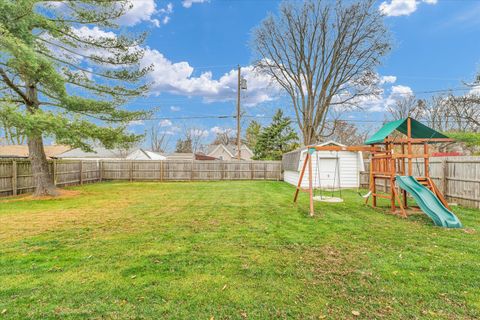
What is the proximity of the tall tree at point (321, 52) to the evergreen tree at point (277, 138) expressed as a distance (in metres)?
2.68

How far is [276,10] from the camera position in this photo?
17641 mm

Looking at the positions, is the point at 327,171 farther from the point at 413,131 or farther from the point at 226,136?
the point at 226,136

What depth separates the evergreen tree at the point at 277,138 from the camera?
68.4 ft

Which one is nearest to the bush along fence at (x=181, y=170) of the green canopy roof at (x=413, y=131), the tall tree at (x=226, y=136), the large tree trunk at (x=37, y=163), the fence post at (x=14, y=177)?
the fence post at (x=14, y=177)

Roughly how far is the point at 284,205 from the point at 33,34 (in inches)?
386

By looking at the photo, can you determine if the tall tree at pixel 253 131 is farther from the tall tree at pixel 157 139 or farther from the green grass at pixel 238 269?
the green grass at pixel 238 269

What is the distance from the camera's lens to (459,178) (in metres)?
7.17

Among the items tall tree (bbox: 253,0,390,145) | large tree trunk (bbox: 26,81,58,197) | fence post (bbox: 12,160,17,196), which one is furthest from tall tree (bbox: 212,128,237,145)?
fence post (bbox: 12,160,17,196)

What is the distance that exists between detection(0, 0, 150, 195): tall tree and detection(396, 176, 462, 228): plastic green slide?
9.78m

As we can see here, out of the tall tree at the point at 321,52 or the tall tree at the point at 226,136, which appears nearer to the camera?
the tall tree at the point at 321,52

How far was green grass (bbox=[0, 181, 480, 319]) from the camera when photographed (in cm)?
221

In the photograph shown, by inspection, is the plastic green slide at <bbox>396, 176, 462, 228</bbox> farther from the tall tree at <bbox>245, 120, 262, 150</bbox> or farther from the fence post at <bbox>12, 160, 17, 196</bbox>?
the tall tree at <bbox>245, 120, 262, 150</bbox>

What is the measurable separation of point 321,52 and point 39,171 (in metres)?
17.1

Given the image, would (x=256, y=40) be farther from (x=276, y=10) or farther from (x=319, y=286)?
(x=319, y=286)
